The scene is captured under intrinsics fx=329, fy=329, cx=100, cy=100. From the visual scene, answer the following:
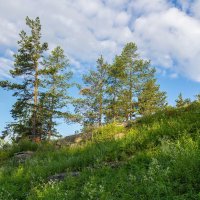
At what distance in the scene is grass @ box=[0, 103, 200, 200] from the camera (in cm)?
658

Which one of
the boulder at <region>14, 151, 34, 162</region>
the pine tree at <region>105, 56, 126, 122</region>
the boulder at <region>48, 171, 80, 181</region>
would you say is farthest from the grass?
the pine tree at <region>105, 56, 126, 122</region>

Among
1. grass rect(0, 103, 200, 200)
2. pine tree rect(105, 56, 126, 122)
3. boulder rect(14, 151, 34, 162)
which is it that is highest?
pine tree rect(105, 56, 126, 122)

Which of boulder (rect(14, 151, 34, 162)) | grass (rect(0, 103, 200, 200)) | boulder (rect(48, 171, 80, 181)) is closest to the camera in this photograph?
grass (rect(0, 103, 200, 200))

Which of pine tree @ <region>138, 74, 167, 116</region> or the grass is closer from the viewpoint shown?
the grass

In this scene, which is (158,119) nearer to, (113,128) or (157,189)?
(113,128)

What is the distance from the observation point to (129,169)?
842 cm

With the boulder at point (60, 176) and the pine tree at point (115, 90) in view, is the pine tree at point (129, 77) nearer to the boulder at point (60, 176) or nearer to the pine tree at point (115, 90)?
the pine tree at point (115, 90)

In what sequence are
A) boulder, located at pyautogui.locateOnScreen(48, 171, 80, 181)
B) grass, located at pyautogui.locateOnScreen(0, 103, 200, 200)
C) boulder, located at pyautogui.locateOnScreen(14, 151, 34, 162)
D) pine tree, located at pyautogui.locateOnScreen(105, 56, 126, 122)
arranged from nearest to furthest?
grass, located at pyautogui.locateOnScreen(0, 103, 200, 200) → boulder, located at pyautogui.locateOnScreen(48, 171, 80, 181) → boulder, located at pyautogui.locateOnScreen(14, 151, 34, 162) → pine tree, located at pyautogui.locateOnScreen(105, 56, 126, 122)

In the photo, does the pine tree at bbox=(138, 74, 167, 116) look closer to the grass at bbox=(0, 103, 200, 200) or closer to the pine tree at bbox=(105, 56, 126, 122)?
the pine tree at bbox=(105, 56, 126, 122)

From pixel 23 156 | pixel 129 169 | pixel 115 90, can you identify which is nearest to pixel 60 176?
pixel 129 169

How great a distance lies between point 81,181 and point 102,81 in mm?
38034

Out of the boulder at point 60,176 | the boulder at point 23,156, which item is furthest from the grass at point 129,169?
the boulder at point 23,156

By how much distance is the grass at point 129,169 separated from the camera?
658 centimetres

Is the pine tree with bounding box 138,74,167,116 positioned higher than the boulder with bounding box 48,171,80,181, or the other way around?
the pine tree with bounding box 138,74,167,116
